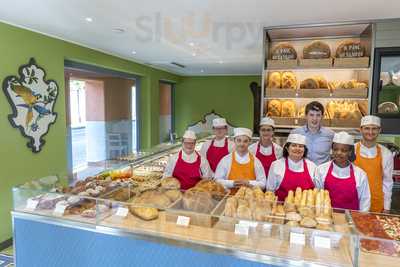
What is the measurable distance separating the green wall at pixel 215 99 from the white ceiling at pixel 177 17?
397 centimetres

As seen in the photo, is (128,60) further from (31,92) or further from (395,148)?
(395,148)

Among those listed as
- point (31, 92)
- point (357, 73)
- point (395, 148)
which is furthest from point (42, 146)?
point (395, 148)

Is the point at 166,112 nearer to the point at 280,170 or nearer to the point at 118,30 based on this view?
the point at 118,30

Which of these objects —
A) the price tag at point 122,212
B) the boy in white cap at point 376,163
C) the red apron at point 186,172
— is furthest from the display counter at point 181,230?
the boy in white cap at point 376,163

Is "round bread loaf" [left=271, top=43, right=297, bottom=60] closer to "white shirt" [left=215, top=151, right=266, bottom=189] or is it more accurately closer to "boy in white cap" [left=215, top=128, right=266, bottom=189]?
"boy in white cap" [left=215, top=128, right=266, bottom=189]

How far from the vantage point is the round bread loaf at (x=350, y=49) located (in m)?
3.18

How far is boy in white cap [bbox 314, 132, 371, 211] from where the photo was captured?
210 cm

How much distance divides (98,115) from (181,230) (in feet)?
14.2

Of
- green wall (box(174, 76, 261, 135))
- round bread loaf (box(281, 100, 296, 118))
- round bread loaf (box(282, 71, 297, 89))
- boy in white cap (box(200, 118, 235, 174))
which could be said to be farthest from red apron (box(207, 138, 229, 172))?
green wall (box(174, 76, 261, 135))

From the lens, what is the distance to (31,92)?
142 inches

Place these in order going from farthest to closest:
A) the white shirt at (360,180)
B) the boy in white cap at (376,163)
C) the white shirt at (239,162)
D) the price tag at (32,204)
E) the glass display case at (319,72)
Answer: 1. the glass display case at (319,72)
2. the white shirt at (239,162)
3. the boy in white cap at (376,163)
4. the white shirt at (360,180)
5. the price tag at (32,204)

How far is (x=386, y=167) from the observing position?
253 centimetres

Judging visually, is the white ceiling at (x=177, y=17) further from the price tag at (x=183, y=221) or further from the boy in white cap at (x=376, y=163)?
the price tag at (x=183, y=221)

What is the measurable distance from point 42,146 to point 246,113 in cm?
565
